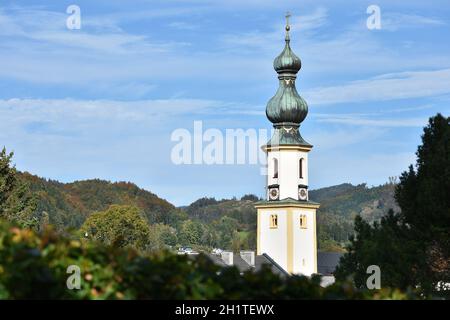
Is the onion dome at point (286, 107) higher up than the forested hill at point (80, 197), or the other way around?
the forested hill at point (80, 197)

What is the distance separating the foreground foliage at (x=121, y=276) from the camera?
7926 mm

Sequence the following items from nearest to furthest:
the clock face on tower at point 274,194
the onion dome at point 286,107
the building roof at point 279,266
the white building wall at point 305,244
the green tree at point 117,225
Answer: the building roof at point 279,266 → the white building wall at point 305,244 → the clock face on tower at point 274,194 → the onion dome at point 286,107 → the green tree at point 117,225

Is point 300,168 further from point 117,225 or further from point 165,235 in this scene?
point 165,235

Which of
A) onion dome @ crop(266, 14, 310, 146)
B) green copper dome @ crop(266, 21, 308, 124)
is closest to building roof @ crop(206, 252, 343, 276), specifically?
onion dome @ crop(266, 14, 310, 146)

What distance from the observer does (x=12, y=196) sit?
59.9 metres

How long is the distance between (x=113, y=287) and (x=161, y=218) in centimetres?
19026

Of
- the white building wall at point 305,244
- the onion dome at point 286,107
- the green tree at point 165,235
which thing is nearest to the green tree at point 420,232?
the white building wall at point 305,244

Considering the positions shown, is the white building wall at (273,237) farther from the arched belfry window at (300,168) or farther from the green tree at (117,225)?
the green tree at (117,225)

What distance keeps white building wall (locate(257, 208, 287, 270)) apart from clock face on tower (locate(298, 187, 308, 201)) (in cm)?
181

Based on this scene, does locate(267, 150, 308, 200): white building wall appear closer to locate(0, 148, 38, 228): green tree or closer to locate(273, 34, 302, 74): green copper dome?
locate(273, 34, 302, 74): green copper dome

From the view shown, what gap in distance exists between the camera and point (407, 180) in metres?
34.3

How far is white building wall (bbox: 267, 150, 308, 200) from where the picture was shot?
239 feet

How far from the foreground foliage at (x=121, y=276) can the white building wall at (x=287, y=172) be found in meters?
63.3

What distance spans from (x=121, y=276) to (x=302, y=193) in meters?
65.3
